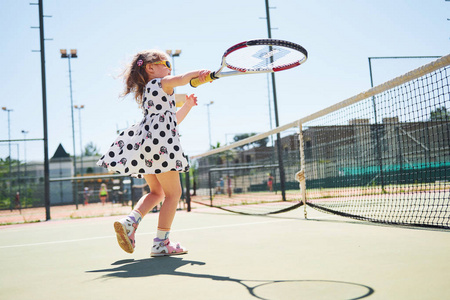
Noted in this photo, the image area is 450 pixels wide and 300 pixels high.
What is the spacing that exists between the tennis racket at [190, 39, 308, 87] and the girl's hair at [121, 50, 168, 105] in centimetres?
62

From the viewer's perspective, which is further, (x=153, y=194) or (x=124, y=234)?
(x=153, y=194)

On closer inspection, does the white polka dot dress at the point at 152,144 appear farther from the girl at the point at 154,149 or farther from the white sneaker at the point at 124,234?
the white sneaker at the point at 124,234

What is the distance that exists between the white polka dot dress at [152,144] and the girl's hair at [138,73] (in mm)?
198

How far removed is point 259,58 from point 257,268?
157 centimetres

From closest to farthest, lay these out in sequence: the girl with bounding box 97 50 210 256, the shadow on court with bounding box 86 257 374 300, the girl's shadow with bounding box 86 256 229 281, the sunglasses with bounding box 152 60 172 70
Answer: the shadow on court with bounding box 86 257 374 300 < the girl's shadow with bounding box 86 256 229 281 < the girl with bounding box 97 50 210 256 < the sunglasses with bounding box 152 60 172 70

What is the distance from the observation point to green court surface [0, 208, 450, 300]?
1654 mm

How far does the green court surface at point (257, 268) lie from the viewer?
1654 mm

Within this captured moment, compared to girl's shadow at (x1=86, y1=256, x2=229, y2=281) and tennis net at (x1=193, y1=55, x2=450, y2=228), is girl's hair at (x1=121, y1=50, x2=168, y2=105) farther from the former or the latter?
tennis net at (x1=193, y1=55, x2=450, y2=228)

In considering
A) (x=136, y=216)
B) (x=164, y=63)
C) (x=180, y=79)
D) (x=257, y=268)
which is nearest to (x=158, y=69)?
(x=164, y=63)

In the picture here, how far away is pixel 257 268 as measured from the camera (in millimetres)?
2135

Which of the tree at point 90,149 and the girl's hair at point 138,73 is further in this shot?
the tree at point 90,149

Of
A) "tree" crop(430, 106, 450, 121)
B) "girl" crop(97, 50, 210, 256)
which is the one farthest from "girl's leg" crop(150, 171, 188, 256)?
"tree" crop(430, 106, 450, 121)

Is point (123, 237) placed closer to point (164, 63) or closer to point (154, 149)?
point (154, 149)

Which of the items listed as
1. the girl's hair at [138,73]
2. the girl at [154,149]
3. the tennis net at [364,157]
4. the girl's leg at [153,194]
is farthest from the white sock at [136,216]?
the tennis net at [364,157]
